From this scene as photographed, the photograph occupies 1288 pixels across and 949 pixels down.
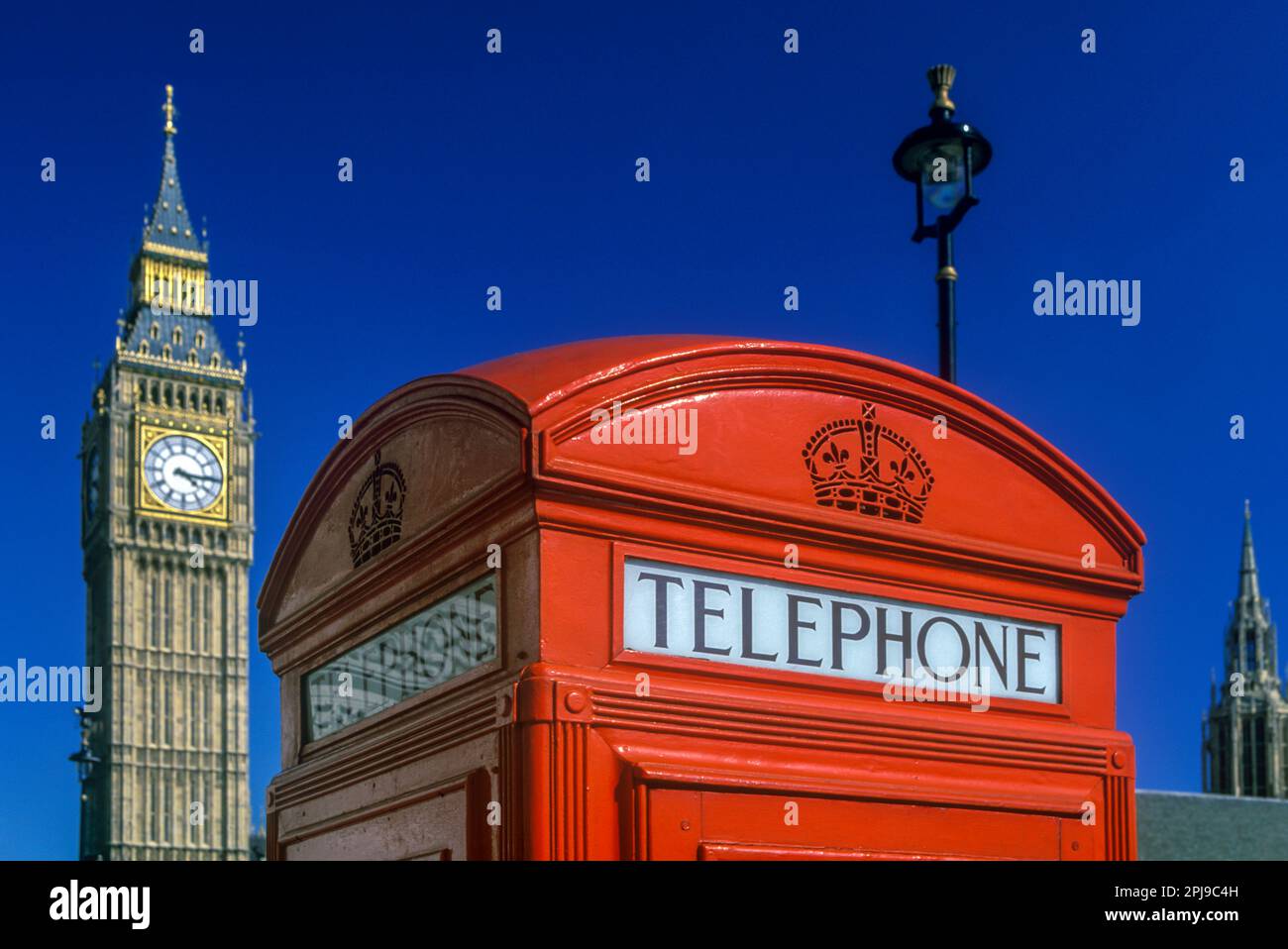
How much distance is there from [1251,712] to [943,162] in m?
79.2

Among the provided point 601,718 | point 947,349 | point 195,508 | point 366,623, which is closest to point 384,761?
point 366,623

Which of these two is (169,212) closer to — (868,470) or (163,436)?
(163,436)

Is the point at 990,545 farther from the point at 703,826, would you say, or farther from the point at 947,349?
the point at 947,349

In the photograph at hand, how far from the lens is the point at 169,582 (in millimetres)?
56938

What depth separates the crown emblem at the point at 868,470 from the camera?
9.64 feet

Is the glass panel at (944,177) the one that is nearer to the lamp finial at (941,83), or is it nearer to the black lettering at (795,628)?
the lamp finial at (941,83)

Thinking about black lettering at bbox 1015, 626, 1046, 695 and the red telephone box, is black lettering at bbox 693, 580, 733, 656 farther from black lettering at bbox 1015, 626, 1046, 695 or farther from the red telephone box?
black lettering at bbox 1015, 626, 1046, 695

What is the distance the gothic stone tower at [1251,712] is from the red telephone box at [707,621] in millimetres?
79326

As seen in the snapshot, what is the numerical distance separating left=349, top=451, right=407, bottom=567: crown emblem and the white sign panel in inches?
22.6

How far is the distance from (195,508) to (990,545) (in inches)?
2228

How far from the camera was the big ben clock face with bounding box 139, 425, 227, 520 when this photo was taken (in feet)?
186

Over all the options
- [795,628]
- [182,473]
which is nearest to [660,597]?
[795,628]

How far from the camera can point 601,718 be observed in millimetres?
2547

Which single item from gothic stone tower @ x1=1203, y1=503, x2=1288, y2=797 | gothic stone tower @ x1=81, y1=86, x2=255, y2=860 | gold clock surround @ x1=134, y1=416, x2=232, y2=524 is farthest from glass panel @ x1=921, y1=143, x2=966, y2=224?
gothic stone tower @ x1=1203, y1=503, x2=1288, y2=797
